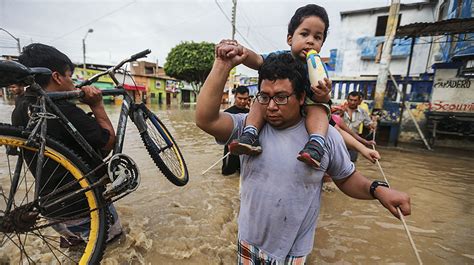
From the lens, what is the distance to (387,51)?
29.5 feet

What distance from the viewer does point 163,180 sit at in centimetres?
446

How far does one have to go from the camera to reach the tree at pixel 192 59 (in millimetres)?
24125

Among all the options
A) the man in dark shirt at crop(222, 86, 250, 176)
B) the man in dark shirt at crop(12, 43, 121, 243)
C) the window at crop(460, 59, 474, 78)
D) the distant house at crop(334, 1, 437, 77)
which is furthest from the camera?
the distant house at crop(334, 1, 437, 77)

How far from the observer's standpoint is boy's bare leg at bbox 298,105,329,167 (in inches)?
46.8

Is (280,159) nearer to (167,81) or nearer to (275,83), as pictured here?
(275,83)

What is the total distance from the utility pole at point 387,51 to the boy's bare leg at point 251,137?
381 inches

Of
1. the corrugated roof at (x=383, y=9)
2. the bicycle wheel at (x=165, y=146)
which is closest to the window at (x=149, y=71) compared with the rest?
the corrugated roof at (x=383, y=9)

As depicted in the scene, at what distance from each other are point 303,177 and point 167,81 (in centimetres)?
4286

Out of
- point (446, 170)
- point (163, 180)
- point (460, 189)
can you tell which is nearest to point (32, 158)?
point (163, 180)

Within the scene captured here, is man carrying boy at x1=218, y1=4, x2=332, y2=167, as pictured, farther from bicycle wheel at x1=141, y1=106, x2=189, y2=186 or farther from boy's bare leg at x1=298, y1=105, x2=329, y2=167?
bicycle wheel at x1=141, y1=106, x2=189, y2=186

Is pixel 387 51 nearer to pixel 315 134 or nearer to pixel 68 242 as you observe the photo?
pixel 315 134

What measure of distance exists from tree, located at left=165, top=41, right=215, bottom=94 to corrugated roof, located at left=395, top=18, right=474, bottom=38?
17643 millimetres

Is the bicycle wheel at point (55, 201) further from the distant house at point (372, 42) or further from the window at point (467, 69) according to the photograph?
the distant house at point (372, 42)

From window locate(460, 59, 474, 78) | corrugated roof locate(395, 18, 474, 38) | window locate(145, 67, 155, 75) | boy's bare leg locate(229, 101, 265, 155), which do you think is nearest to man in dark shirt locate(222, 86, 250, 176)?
boy's bare leg locate(229, 101, 265, 155)
